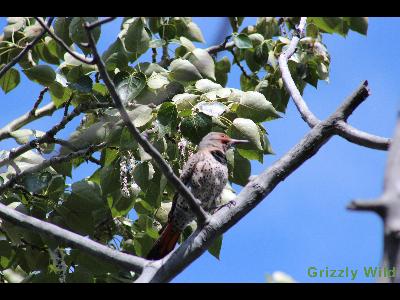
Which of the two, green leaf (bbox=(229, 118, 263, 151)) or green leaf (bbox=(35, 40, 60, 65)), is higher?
green leaf (bbox=(35, 40, 60, 65))

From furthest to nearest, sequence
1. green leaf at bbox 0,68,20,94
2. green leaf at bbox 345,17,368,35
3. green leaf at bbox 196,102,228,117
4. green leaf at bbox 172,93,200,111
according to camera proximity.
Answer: green leaf at bbox 0,68,20,94 → green leaf at bbox 345,17,368,35 → green leaf at bbox 172,93,200,111 → green leaf at bbox 196,102,228,117

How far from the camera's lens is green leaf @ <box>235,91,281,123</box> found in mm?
3621

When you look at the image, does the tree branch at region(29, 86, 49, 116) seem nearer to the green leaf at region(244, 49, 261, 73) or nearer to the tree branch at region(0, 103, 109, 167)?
the tree branch at region(0, 103, 109, 167)

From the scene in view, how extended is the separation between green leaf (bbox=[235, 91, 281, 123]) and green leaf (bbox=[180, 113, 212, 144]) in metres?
0.22

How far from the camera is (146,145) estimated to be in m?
2.33

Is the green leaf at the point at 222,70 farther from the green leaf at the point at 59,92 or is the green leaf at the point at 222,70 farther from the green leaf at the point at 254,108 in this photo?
the green leaf at the point at 254,108

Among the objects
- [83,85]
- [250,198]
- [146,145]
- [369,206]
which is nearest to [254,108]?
[83,85]

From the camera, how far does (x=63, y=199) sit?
390 centimetres

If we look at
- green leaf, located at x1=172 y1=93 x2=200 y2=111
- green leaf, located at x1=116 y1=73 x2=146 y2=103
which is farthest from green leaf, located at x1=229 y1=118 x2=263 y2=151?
green leaf, located at x1=116 y1=73 x2=146 y2=103

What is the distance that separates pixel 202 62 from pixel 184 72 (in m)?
0.30

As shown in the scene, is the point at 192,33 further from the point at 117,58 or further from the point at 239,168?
the point at 239,168

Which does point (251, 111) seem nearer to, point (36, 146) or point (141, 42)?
point (141, 42)
